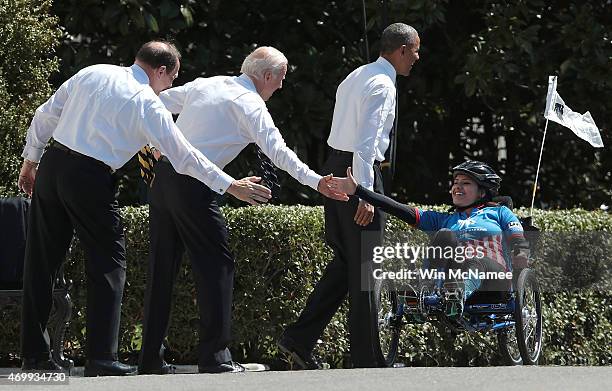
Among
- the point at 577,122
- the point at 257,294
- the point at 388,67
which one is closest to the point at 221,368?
the point at 257,294

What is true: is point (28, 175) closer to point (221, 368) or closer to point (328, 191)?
→ point (221, 368)

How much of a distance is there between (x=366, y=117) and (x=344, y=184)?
501 millimetres

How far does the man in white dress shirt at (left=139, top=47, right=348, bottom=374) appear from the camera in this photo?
22.9 ft

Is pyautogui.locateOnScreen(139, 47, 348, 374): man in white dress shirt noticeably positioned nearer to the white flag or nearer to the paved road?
the paved road

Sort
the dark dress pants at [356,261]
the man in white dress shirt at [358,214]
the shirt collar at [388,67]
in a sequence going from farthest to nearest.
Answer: the shirt collar at [388,67] < the dark dress pants at [356,261] < the man in white dress shirt at [358,214]

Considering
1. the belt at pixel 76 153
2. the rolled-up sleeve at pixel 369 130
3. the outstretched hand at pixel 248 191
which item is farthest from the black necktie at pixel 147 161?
the rolled-up sleeve at pixel 369 130

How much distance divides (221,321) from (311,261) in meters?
1.72

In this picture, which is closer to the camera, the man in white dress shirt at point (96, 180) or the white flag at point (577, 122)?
the man in white dress shirt at point (96, 180)

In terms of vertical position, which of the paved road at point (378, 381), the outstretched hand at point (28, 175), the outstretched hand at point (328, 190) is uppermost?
the outstretched hand at point (28, 175)

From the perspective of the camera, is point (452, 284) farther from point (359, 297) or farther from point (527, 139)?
point (527, 139)

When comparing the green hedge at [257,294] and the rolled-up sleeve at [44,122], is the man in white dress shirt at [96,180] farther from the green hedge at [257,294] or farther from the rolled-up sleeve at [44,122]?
the green hedge at [257,294]

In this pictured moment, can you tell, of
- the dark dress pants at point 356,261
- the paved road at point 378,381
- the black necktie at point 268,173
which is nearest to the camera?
the paved road at point 378,381

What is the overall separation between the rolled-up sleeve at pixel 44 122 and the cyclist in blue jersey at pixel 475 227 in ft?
5.02

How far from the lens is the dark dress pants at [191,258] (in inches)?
275
